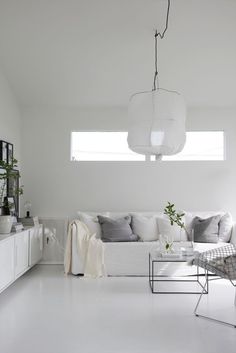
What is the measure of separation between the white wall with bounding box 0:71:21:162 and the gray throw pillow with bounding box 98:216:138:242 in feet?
6.06

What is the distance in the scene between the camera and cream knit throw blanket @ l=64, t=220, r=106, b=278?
16.8 feet

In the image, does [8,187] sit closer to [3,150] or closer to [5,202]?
[3,150]

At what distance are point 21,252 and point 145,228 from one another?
6.44 ft

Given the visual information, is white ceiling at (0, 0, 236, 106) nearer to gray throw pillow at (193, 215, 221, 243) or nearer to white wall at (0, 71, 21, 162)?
white wall at (0, 71, 21, 162)

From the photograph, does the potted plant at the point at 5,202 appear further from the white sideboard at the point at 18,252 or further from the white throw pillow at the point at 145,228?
the white throw pillow at the point at 145,228

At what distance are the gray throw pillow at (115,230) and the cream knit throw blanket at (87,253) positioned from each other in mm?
227

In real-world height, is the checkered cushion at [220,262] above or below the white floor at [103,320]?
above

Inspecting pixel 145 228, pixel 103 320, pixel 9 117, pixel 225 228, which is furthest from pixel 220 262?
pixel 9 117

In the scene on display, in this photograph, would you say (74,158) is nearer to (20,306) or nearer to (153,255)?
(153,255)

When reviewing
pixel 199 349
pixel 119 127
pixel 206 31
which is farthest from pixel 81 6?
pixel 199 349

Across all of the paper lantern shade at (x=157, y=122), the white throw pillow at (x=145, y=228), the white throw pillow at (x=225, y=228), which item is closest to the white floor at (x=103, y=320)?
the white throw pillow at (x=225, y=228)

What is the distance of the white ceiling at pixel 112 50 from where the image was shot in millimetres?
4352

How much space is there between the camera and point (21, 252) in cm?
466

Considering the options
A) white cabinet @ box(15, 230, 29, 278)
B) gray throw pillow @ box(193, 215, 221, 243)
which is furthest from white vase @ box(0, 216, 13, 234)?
Answer: gray throw pillow @ box(193, 215, 221, 243)
